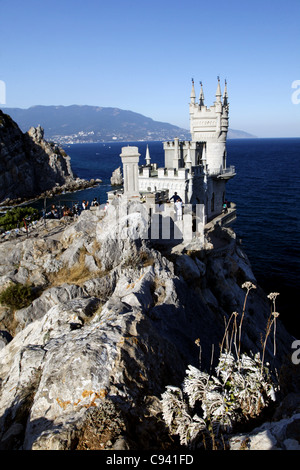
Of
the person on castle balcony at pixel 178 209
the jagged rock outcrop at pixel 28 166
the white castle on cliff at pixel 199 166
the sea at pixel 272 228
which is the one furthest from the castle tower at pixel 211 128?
the jagged rock outcrop at pixel 28 166

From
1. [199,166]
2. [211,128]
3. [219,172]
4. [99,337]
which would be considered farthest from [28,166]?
[99,337]

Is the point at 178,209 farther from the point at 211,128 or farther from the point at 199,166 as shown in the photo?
the point at 211,128

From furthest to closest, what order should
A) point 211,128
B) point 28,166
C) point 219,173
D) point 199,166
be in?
point 28,166
point 219,173
point 211,128
point 199,166

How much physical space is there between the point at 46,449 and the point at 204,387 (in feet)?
9.65

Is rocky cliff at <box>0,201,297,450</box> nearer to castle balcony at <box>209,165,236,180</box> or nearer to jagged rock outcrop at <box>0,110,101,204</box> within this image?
castle balcony at <box>209,165,236,180</box>

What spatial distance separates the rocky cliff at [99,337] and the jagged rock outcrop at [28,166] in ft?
188

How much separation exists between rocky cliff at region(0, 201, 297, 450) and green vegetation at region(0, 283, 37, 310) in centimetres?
→ 32

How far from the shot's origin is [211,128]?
33312 mm

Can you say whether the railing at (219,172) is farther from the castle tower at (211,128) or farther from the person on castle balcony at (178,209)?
the person on castle balcony at (178,209)

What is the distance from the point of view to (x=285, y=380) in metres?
7.79

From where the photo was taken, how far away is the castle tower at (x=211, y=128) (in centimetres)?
3291

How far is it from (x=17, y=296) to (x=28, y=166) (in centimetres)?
7139

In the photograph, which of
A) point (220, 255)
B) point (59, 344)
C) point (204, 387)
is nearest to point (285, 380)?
point (204, 387)

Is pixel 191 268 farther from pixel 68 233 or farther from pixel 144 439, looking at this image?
pixel 144 439
